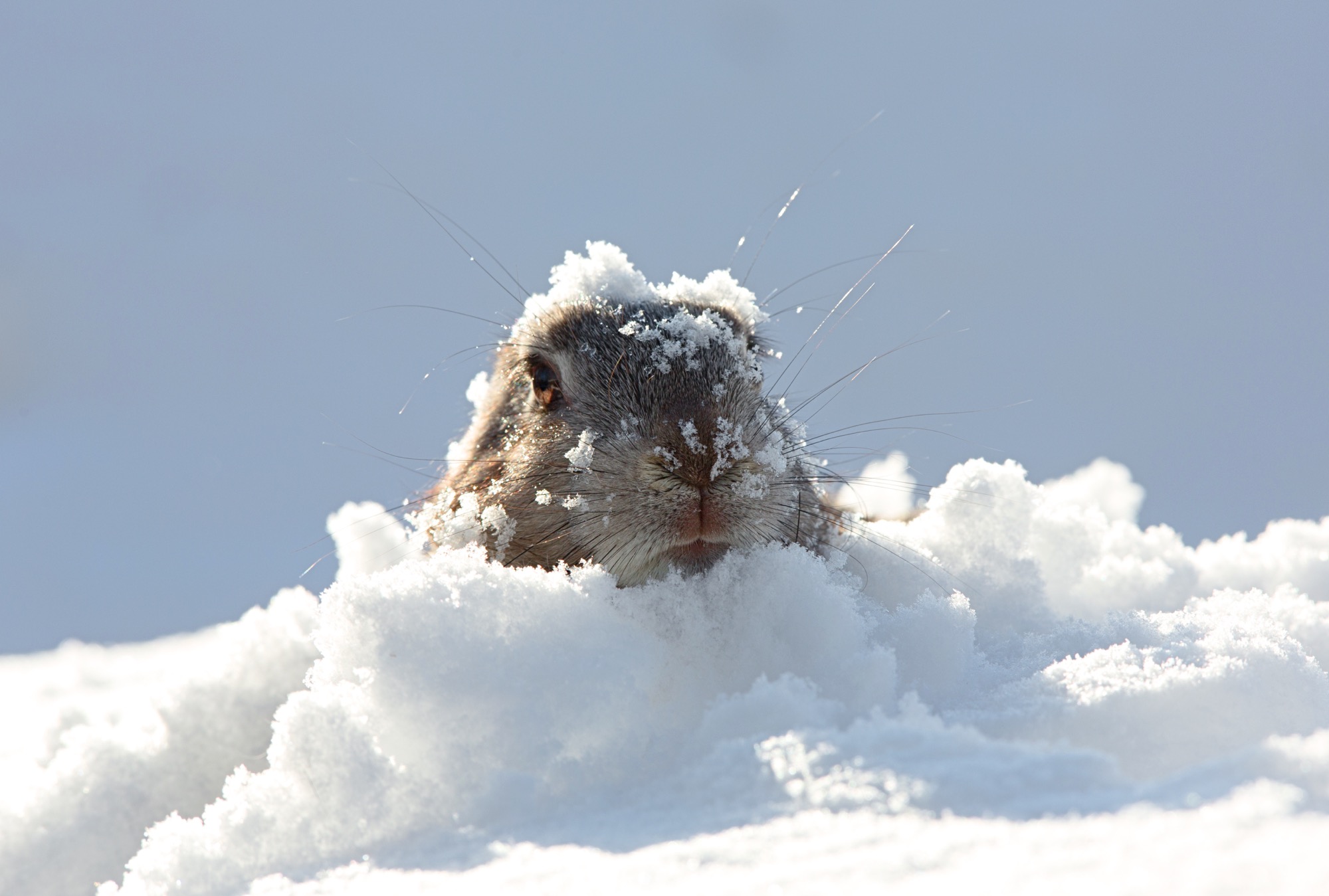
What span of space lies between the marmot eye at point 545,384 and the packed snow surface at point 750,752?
1.17 metres

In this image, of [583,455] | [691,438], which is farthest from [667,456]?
[583,455]

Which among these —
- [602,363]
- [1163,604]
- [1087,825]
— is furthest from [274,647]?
[1163,604]

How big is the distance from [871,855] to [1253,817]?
2.73ft

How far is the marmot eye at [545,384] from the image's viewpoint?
4895 millimetres

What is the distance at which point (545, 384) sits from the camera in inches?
196

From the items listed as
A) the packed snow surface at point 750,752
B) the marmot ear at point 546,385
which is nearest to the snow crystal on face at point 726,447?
the packed snow surface at point 750,752

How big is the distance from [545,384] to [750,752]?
9.51 feet

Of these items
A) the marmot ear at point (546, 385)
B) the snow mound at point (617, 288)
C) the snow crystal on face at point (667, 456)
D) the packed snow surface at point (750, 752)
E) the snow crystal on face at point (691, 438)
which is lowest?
the packed snow surface at point (750, 752)

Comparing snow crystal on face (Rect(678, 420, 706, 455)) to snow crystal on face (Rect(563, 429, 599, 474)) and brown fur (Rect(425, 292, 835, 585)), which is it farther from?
snow crystal on face (Rect(563, 429, 599, 474))

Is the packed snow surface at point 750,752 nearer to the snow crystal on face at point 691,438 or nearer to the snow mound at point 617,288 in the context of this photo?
the snow crystal on face at point 691,438

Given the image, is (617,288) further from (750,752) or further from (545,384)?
(750,752)

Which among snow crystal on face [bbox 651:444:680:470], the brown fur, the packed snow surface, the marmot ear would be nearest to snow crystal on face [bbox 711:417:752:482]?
the brown fur

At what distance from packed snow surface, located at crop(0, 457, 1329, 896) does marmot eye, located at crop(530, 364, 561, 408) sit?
3.84 feet

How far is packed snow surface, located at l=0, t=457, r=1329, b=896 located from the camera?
197 cm
